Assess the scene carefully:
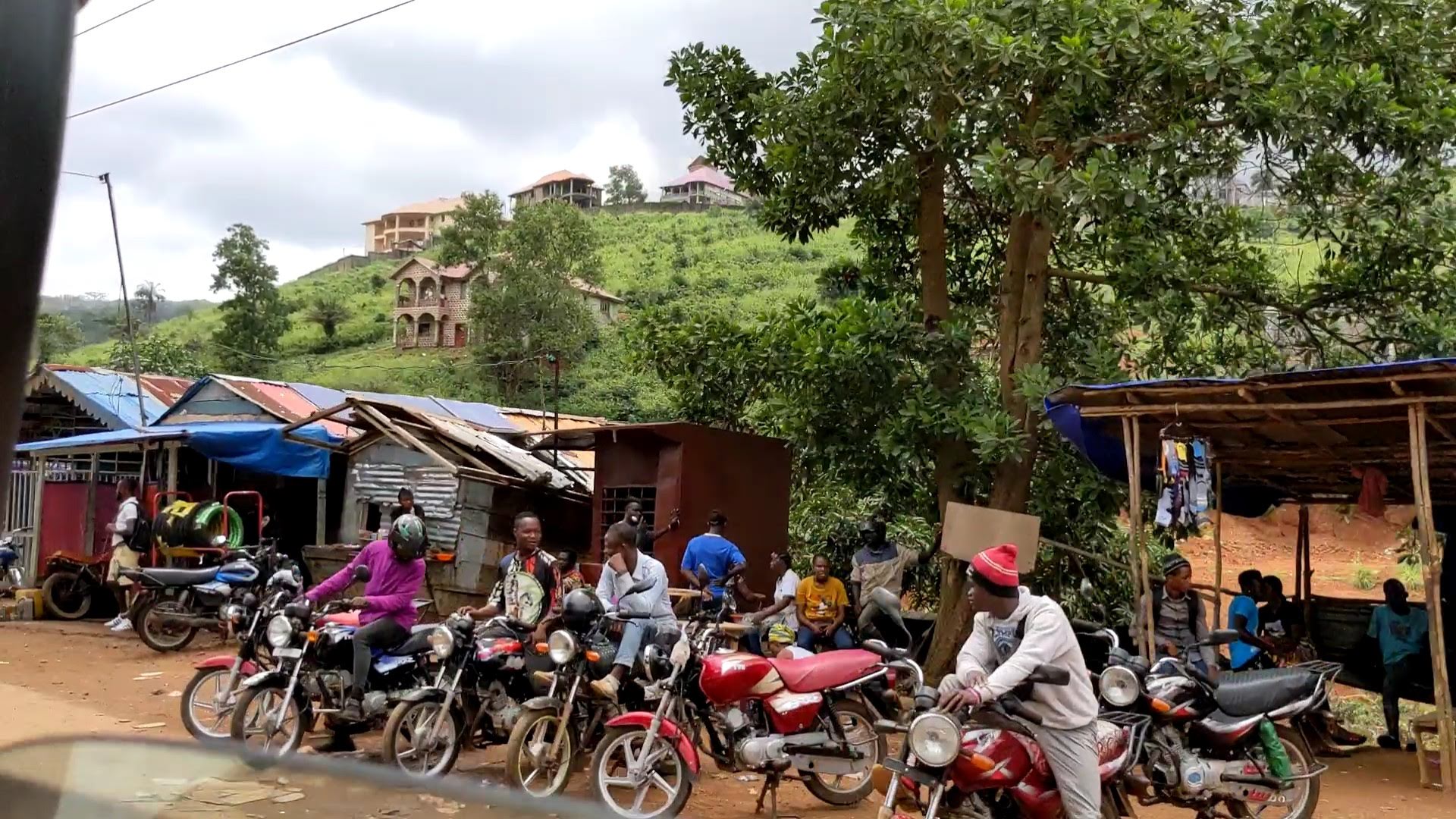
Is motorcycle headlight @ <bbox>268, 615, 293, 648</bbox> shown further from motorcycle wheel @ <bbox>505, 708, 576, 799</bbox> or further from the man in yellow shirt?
the man in yellow shirt

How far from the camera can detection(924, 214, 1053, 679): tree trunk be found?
34.1 feet

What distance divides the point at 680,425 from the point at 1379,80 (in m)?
6.62

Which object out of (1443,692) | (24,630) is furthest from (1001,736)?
(24,630)

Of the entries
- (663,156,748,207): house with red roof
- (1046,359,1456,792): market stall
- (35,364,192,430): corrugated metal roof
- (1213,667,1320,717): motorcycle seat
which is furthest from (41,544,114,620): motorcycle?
(663,156,748,207): house with red roof

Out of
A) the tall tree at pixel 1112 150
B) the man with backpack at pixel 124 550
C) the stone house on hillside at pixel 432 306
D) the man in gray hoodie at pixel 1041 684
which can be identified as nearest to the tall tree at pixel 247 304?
the stone house on hillside at pixel 432 306

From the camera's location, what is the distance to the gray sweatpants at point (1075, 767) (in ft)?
16.0

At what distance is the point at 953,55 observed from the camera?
8.78m

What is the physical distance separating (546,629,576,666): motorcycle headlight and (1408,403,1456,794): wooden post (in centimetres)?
526

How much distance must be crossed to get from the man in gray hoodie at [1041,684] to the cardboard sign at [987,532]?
3.94 meters

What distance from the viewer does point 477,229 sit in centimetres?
4012

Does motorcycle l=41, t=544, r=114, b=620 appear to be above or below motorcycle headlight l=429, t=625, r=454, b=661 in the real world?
below

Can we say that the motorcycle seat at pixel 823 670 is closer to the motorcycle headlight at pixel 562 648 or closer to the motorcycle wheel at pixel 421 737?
the motorcycle headlight at pixel 562 648

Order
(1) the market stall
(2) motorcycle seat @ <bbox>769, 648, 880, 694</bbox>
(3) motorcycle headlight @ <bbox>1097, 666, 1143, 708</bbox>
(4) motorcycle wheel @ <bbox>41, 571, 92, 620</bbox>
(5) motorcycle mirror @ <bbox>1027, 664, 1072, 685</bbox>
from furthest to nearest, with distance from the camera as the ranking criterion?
(4) motorcycle wheel @ <bbox>41, 571, 92, 620</bbox>
(1) the market stall
(2) motorcycle seat @ <bbox>769, 648, 880, 694</bbox>
(3) motorcycle headlight @ <bbox>1097, 666, 1143, 708</bbox>
(5) motorcycle mirror @ <bbox>1027, 664, 1072, 685</bbox>

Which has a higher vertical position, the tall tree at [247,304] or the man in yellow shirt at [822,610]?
the tall tree at [247,304]
